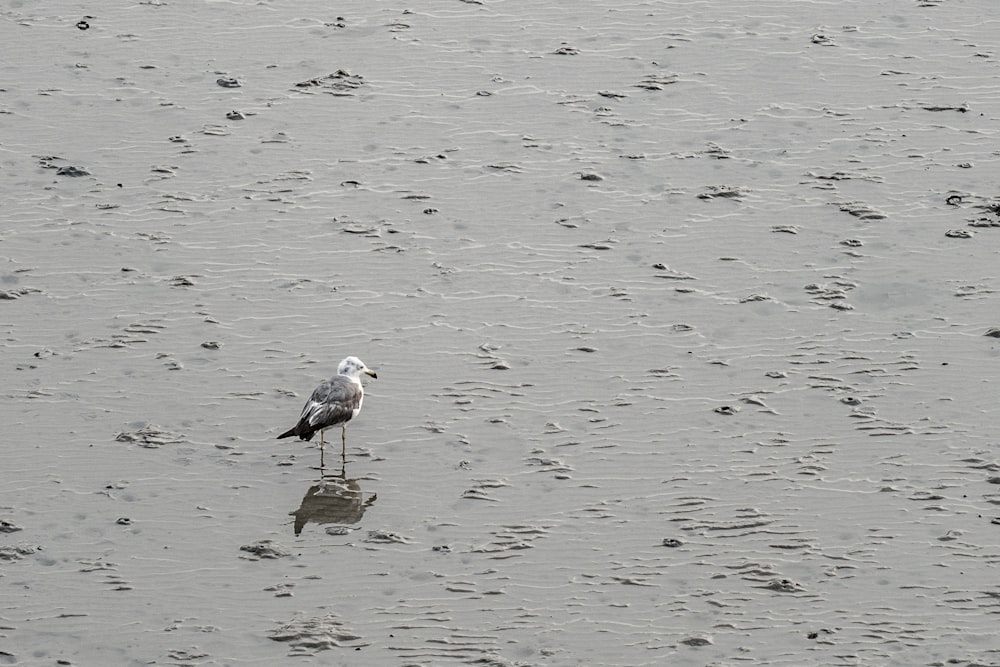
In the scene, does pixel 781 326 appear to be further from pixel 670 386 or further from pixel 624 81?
pixel 624 81

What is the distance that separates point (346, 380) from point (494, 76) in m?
7.63

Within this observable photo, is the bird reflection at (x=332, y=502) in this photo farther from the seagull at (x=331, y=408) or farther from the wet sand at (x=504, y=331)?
the seagull at (x=331, y=408)

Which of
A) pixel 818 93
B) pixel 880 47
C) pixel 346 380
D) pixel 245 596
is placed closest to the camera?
pixel 245 596

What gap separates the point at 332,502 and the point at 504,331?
10.2ft

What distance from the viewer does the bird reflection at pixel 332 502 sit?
494 inches

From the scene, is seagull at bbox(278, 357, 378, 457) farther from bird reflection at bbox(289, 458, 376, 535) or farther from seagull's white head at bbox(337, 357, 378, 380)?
bird reflection at bbox(289, 458, 376, 535)

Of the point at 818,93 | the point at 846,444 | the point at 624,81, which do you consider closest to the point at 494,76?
the point at 624,81

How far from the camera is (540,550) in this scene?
12.1 metres

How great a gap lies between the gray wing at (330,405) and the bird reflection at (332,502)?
483mm

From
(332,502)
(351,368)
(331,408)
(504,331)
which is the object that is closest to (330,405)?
(331,408)

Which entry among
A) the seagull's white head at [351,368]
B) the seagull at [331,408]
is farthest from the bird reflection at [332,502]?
the seagull's white head at [351,368]

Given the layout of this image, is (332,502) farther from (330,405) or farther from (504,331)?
(504,331)

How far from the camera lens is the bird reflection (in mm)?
12555

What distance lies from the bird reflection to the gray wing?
1.58 ft
